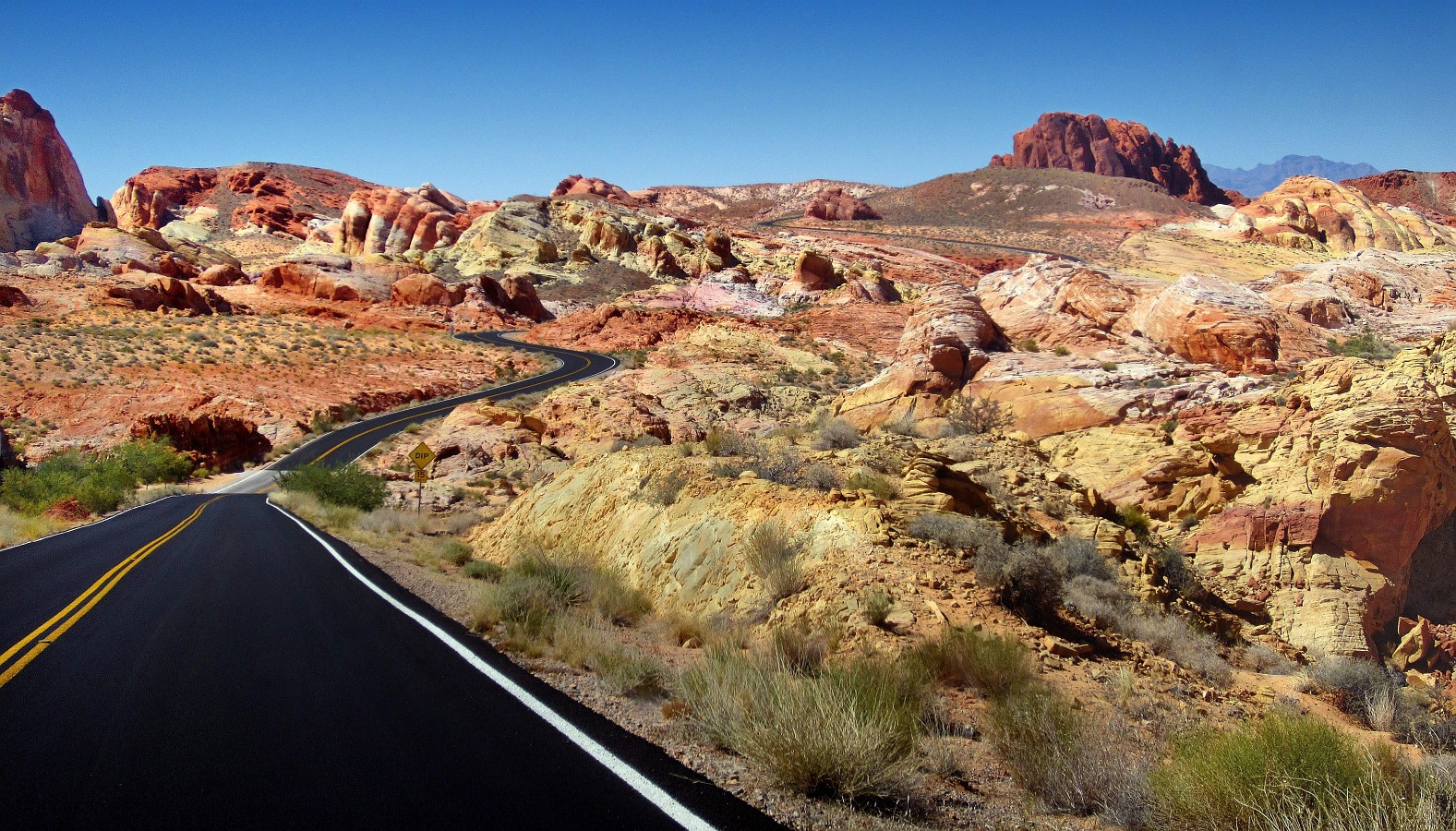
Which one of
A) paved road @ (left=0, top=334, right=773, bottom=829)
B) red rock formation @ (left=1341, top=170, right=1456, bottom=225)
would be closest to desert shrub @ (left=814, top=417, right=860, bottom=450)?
paved road @ (left=0, top=334, right=773, bottom=829)

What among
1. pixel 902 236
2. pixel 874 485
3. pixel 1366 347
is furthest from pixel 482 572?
pixel 902 236

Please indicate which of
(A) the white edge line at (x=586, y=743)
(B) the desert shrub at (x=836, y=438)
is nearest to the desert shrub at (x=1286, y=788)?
(A) the white edge line at (x=586, y=743)

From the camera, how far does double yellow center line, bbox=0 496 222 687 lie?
5684 mm

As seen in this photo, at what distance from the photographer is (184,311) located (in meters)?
58.4

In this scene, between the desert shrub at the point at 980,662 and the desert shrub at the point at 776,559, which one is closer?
the desert shrub at the point at 980,662

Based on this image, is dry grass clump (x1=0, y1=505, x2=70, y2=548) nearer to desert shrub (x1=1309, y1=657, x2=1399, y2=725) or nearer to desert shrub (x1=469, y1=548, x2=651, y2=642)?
desert shrub (x1=469, y1=548, x2=651, y2=642)

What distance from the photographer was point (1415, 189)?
401ft

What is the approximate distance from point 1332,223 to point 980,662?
104218 millimetres

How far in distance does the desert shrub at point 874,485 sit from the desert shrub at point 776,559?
63.8 inches

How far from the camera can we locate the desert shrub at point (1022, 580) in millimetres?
7945

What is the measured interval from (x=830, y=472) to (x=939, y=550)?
297 cm

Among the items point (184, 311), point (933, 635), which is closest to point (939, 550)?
point (933, 635)

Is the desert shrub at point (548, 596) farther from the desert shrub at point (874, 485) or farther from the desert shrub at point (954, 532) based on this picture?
the desert shrub at point (954, 532)

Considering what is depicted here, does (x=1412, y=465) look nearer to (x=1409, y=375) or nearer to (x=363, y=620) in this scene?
(x=1409, y=375)
